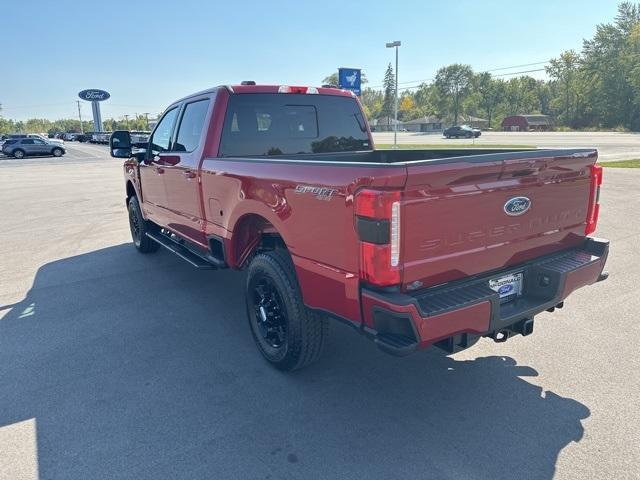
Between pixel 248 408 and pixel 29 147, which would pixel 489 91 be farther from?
pixel 248 408

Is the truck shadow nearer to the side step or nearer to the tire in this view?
the tire

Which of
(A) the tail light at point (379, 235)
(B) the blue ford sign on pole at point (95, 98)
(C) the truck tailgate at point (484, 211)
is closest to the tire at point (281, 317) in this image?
(A) the tail light at point (379, 235)

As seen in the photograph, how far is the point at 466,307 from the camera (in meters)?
2.51

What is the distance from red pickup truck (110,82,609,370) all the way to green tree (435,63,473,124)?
399 feet

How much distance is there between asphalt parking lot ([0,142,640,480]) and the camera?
255cm

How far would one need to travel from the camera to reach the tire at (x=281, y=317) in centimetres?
322

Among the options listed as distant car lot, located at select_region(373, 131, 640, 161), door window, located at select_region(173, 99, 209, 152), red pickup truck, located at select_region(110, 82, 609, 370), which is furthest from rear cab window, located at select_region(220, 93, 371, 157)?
distant car lot, located at select_region(373, 131, 640, 161)

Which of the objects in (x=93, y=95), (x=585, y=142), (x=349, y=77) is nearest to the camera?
(x=349, y=77)

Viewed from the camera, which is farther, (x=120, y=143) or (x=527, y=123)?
(x=527, y=123)

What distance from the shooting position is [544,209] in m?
3.03

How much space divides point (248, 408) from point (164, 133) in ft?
12.4

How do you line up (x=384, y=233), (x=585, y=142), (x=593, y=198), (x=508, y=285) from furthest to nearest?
→ (x=585, y=142), (x=593, y=198), (x=508, y=285), (x=384, y=233)

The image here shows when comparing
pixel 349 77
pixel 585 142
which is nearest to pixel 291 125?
pixel 349 77

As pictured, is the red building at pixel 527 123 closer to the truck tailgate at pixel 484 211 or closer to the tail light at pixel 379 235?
the truck tailgate at pixel 484 211
